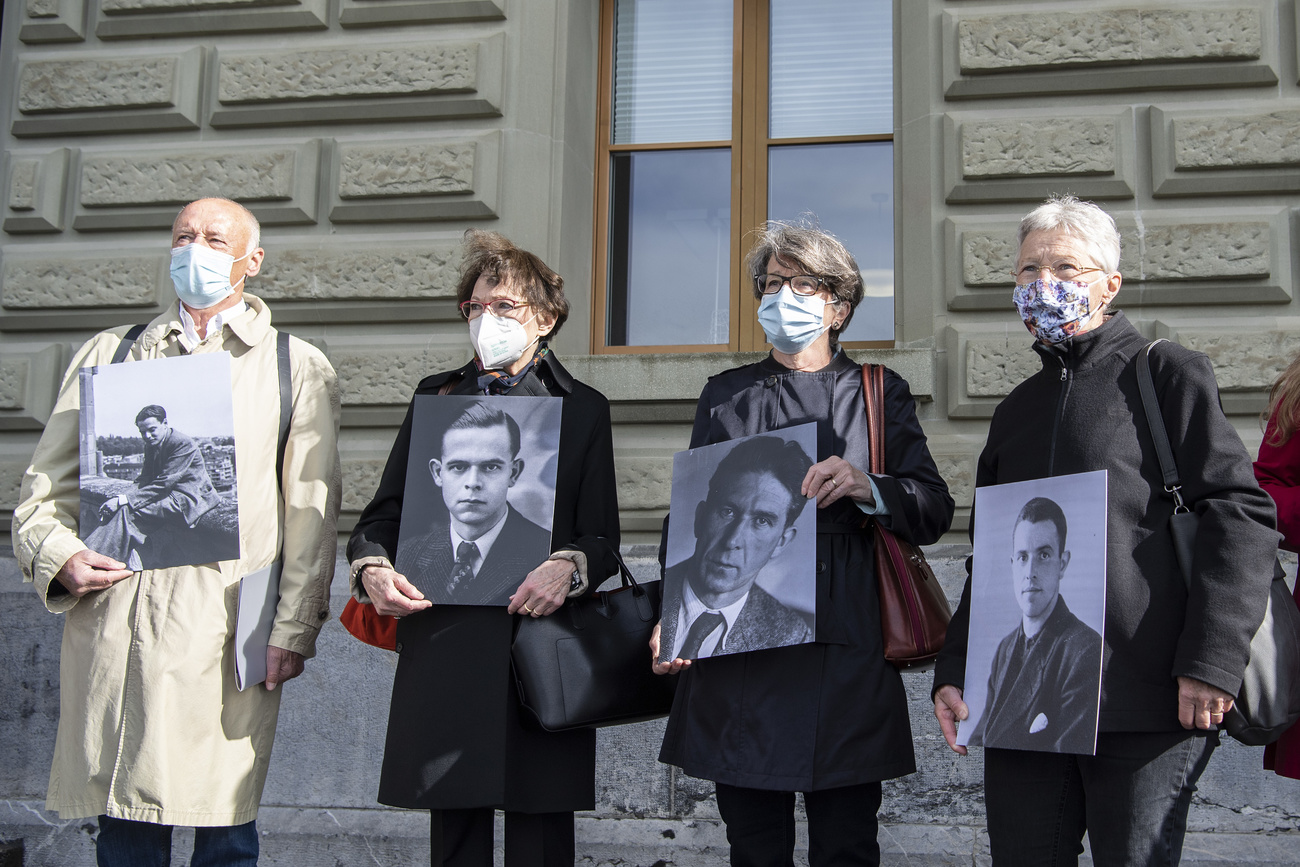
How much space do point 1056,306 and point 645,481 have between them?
2329mm

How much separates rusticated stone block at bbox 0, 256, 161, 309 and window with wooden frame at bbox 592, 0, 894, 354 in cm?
201

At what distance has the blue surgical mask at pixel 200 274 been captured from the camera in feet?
10.2

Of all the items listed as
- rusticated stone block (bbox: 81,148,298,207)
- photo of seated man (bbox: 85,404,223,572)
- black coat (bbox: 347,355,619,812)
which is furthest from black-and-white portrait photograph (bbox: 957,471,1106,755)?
rusticated stone block (bbox: 81,148,298,207)

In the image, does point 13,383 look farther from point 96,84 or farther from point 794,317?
point 794,317

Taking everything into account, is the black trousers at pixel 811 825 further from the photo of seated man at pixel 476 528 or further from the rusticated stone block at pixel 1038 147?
the rusticated stone block at pixel 1038 147

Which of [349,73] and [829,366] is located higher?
[349,73]

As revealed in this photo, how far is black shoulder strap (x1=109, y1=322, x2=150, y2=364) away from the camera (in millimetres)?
3158

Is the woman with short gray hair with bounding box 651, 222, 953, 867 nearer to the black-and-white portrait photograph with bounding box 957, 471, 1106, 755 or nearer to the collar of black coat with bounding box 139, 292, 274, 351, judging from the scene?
the black-and-white portrait photograph with bounding box 957, 471, 1106, 755

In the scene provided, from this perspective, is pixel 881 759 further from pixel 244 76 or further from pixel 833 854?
pixel 244 76

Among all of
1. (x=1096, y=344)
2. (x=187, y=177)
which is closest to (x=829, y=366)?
(x=1096, y=344)

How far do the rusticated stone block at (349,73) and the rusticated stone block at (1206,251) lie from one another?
9.34 ft

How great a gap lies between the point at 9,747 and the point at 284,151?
8.94ft

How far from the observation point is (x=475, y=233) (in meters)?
3.14

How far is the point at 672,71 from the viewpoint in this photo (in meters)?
5.34
